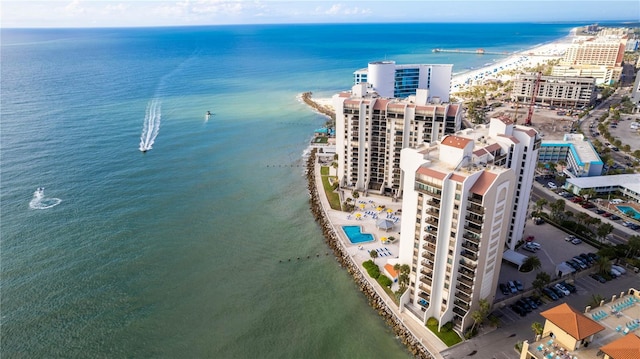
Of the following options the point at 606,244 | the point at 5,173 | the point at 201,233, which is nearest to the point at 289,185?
the point at 201,233

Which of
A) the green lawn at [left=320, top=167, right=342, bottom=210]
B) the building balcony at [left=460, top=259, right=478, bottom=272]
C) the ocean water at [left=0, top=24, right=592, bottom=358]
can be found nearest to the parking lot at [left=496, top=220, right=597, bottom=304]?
the building balcony at [left=460, top=259, right=478, bottom=272]

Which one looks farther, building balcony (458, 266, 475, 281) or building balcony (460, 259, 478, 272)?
building balcony (458, 266, 475, 281)

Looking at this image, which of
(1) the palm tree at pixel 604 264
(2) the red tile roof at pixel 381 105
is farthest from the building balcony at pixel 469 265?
(2) the red tile roof at pixel 381 105

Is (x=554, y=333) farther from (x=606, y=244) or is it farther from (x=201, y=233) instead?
(x=201, y=233)

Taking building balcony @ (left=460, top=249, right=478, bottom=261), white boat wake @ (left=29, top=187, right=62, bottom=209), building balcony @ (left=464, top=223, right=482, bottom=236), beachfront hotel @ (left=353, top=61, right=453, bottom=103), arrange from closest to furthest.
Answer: building balcony @ (left=464, top=223, right=482, bottom=236), building balcony @ (left=460, top=249, right=478, bottom=261), white boat wake @ (left=29, top=187, right=62, bottom=209), beachfront hotel @ (left=353, top=61, right=453, bottom=103)

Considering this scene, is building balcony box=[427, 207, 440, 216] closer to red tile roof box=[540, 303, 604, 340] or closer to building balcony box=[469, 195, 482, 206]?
building balcony box=[469, 195, 482, 206]

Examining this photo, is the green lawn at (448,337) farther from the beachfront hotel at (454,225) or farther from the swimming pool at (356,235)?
the swimming pool at (356,235)
